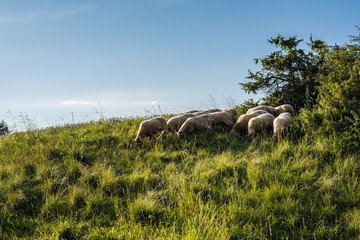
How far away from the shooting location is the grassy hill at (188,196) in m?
3.93

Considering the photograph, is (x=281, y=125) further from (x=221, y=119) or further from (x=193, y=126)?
(x=193, y=126)

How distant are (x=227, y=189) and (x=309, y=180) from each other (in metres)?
1.80

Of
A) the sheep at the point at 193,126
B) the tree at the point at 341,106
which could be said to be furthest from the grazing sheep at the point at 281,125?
the sheep at the point at 193,126

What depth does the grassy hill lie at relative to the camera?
3926 mm

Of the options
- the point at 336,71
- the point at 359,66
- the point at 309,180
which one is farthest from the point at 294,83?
the point at 309,180

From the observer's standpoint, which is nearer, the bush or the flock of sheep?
the bush

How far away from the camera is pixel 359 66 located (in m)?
7.23

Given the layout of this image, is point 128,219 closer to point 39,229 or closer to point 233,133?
point 39,229

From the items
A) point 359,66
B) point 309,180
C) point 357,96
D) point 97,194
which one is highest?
point 359,66

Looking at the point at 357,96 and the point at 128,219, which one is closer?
the point at 128,219

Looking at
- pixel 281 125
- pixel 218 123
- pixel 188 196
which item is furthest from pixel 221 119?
pixel 188 196

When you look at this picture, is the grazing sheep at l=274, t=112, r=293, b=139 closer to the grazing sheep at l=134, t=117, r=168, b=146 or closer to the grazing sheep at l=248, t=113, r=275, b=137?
the grazing sheep at l=248, t=113, r=275, b=137

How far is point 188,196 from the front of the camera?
4680 mm

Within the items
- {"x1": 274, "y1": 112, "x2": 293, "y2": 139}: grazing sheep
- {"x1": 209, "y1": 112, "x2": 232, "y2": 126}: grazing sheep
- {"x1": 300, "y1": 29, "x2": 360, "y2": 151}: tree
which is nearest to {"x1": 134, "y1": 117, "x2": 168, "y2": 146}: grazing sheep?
{"x1": 209, "y1": 112, "x2": 232, "y2": 126}: grazing sheep
